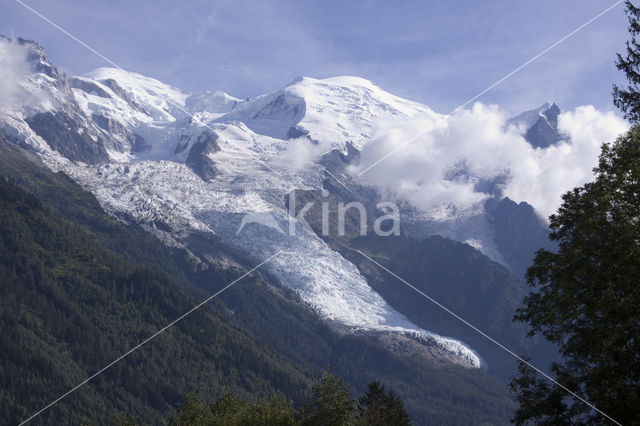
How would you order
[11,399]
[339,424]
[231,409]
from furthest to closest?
[11,399], [231,409], [339,424]

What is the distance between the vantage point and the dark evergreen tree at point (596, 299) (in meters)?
22.9

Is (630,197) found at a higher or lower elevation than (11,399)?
higher

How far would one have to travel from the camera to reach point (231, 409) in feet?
175

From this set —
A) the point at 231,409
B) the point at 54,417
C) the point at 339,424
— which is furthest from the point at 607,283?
the point at 54,417

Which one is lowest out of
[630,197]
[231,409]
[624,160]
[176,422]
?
[176,422]

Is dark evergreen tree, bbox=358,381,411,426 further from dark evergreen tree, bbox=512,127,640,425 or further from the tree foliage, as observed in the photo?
dark evergreen tree, bbox=512,127,640,425

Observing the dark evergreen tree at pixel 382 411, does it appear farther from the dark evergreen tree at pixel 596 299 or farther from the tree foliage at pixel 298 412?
the dark evergreen tree at pixel 596 299

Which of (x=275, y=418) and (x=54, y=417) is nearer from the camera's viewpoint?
(x=275, y=418)

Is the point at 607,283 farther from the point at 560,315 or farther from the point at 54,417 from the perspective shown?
the point at 54,417

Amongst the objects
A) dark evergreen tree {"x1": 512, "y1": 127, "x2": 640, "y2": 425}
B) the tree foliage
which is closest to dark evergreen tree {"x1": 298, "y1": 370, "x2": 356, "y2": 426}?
the tree foliage

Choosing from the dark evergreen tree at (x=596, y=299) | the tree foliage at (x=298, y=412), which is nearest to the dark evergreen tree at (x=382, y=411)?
→ the tree foliage at (x=298, y=412)

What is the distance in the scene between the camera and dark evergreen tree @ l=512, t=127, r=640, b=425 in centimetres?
2289

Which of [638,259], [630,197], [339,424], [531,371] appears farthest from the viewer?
[339,424]

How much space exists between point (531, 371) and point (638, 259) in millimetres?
7845
